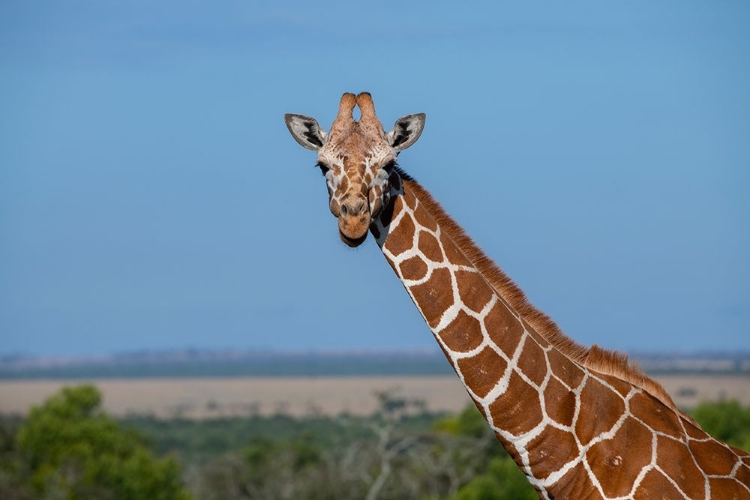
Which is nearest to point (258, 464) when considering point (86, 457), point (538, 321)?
point (86, 457)

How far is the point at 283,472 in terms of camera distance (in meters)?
51.4

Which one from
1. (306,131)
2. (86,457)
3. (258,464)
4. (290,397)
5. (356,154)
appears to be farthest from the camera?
(290,397)

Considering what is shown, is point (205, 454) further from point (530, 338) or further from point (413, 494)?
point (530, 338)

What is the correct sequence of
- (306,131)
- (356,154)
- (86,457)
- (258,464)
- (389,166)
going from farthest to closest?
(258,464) → (86,457) → (306,131) → (389,166) → (356,154)

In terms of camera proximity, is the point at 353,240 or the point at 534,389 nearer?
the point at 353,240

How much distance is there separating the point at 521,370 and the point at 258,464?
48747 millimetres

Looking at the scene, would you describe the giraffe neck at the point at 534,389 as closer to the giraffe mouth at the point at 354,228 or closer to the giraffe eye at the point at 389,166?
the giraffe eye at the point at 389,166

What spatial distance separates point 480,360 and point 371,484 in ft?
126

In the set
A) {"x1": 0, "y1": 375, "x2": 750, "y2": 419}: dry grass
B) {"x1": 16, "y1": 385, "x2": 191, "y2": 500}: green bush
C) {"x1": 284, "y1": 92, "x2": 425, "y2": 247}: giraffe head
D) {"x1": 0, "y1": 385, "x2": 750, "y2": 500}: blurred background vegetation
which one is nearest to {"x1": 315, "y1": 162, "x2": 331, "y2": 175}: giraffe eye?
{"x1": 284, "y1": 92, "x2": 425, "y2": 247}: giraffe head

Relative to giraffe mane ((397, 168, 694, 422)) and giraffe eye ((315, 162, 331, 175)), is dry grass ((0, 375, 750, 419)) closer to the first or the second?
giraffe mane ((397, 168, 694, 422))

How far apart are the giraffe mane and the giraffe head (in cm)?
39

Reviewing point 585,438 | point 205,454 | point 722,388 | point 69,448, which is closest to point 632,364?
point 585,438

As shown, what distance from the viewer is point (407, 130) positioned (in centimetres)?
938

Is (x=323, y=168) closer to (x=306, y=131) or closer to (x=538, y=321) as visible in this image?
(x=306, y=131)
